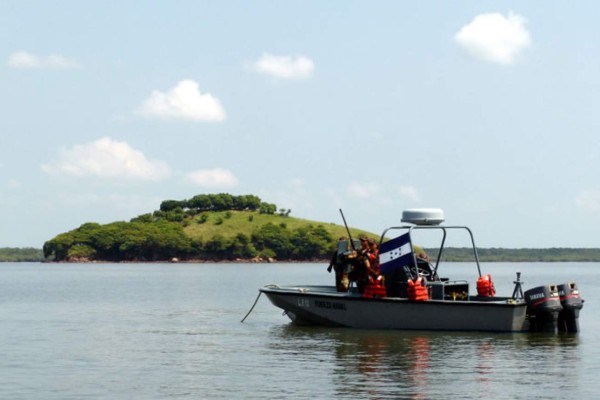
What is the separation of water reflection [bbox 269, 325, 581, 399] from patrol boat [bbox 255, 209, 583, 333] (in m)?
0.33

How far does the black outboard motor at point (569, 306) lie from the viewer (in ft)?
89.8

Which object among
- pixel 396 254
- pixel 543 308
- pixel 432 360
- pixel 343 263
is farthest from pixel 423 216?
pixel 432 360

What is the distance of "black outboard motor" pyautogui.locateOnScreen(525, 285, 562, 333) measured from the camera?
27.0 m

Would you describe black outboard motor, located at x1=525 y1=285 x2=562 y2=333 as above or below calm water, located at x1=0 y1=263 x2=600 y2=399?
above

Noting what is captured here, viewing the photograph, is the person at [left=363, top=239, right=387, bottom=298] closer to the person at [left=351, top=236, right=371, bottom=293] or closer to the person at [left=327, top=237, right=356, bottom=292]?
the person at [left=351, top=236, right=371, bottom=293]

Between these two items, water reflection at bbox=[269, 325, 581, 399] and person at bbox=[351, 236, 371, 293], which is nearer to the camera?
water reflection at bbox=[269, 325, 581, 399]

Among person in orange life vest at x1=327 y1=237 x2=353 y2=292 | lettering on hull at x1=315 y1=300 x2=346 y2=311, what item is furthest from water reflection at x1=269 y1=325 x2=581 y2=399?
person in orange life vest at x1=327 y1=237 x2=353 y2=292

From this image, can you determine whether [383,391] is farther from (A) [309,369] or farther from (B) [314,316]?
(B) [314,316]

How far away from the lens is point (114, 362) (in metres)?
23.4

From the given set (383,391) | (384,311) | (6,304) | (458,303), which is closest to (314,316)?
(384,311)

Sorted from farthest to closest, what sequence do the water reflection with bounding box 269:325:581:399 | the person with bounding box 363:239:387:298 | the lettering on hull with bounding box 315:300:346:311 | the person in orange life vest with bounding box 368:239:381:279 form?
the lettering on hull with bounding box 315:300:346:311, the person in orange life vest with bounding box 368:239:381:279, the person with bounding box 363:239:387:298, the water reflection with bounding box 269:325:581:399

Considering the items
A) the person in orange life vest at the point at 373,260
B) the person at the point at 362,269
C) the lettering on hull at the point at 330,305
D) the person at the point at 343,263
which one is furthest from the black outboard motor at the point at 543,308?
the person at the point at 343,263

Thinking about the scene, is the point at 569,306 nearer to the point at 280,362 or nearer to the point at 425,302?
the point at 425,302

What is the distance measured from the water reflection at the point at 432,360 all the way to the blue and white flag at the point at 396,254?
179 cm
